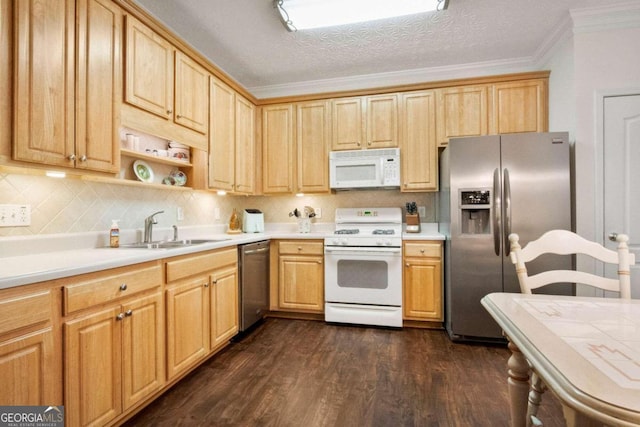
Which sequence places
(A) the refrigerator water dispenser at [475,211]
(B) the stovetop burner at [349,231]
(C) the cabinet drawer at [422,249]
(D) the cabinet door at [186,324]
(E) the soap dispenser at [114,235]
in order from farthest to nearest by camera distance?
(B) the stovetop burner at [349,231] < (C) the cabinet drawer at [422,249] < (A) the refrigerator water dispenser at [475,211] < (E) the soap dispenser at [114,235] < (D) the cabinet door at [186,324]

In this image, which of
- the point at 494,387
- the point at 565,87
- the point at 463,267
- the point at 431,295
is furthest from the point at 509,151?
the point at 494,387

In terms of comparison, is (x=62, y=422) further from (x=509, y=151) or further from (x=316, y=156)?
(x=509, y=151)

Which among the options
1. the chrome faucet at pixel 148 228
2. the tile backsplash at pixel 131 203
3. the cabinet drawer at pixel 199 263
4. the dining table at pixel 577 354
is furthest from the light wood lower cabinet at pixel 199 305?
the dining table at pixel 577 354

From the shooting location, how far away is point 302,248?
3.19 meters

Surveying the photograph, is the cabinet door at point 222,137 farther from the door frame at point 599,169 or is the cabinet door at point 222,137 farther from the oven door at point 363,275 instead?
the door frame at point 599,169

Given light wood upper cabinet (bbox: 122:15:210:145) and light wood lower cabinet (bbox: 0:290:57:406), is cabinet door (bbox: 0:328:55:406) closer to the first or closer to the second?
light wood lower cabinet (bbox: 0:290:57:406)

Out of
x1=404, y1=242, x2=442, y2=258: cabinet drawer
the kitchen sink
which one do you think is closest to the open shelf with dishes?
the kitchen sink

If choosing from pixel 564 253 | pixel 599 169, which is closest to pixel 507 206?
pixel 599 169

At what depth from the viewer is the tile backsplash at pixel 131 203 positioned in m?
1.66

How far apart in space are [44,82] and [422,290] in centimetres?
300

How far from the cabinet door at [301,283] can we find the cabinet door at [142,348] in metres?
1.55

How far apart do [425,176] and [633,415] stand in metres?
2.81

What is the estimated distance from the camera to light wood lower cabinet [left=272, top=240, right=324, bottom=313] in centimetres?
315

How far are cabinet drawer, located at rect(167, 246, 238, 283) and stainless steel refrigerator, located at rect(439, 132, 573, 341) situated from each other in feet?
6.19
